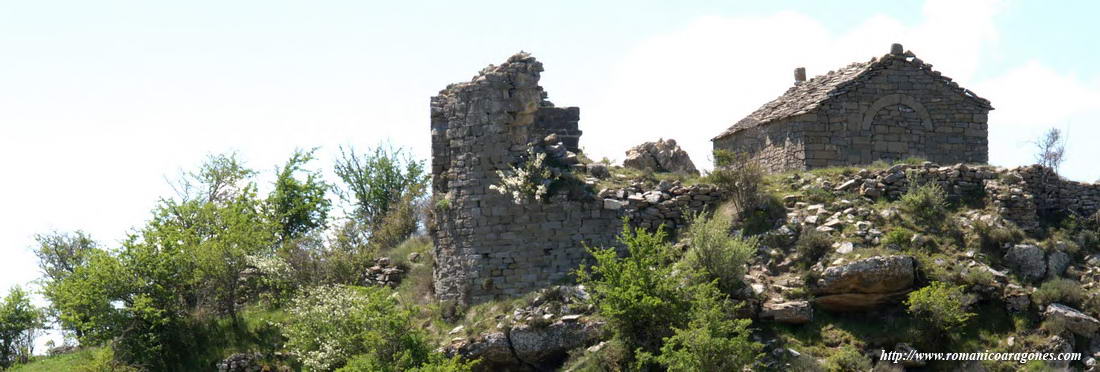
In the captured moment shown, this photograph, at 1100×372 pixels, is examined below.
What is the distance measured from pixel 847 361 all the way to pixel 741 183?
468 centimetres

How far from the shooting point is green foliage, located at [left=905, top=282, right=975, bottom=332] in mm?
16500

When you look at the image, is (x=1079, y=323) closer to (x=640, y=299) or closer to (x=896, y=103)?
(x=640, y=299)

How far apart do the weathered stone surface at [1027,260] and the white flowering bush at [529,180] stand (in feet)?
26.7

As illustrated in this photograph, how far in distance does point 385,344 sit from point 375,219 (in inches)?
510

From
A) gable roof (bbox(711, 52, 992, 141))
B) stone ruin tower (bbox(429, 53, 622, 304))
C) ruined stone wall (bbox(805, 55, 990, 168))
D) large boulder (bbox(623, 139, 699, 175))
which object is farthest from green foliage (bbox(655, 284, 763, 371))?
gable roof (bbox(711, 52, 992, 141))

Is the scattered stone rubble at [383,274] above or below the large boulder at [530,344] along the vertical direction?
above

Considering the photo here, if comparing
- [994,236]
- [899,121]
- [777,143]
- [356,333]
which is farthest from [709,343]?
[899,121]

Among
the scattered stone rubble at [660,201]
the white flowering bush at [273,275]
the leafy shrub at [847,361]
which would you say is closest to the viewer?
the leafy shrub at [847,361]

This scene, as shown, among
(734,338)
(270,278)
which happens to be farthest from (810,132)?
(270,278)

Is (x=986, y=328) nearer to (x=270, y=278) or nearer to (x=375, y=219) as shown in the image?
(x=270, y=278)

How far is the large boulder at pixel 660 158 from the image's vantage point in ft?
75.5

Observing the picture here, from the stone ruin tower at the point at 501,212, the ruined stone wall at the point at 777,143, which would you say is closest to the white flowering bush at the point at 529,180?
the stone ruin tower at the point at 501,212

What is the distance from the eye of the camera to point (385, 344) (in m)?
18.7

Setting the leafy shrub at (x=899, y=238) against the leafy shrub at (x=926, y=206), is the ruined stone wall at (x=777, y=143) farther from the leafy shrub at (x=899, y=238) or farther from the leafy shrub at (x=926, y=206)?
the leafy shrub at (x=899, y=238)
